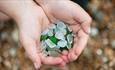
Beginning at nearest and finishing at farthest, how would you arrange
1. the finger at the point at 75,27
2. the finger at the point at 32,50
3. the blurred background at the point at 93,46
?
1. the finger at the point at 32,50
2. the finger at the point at 75,27
3. the blurred background at the point at 93,46

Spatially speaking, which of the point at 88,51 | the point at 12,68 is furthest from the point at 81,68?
the point at 12,68

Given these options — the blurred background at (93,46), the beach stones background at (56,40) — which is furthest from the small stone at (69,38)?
the blurred background at (93,46)

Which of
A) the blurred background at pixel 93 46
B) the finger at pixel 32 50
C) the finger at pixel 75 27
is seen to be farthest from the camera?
the blurred background at pixel 93 46

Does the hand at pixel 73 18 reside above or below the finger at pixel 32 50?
above

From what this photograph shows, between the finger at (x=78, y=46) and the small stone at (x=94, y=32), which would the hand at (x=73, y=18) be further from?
the small stone at (x=94, y=32)

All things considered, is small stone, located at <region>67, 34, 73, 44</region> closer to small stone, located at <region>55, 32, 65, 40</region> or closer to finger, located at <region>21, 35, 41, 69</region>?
small stone, located at <region>55, 32, 65, 40</region>

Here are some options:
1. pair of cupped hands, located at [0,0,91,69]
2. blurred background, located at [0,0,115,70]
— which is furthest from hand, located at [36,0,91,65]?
blurred background, located at [0,0,115,70]

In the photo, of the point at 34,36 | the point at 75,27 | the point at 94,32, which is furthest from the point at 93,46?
the point at 34,36
